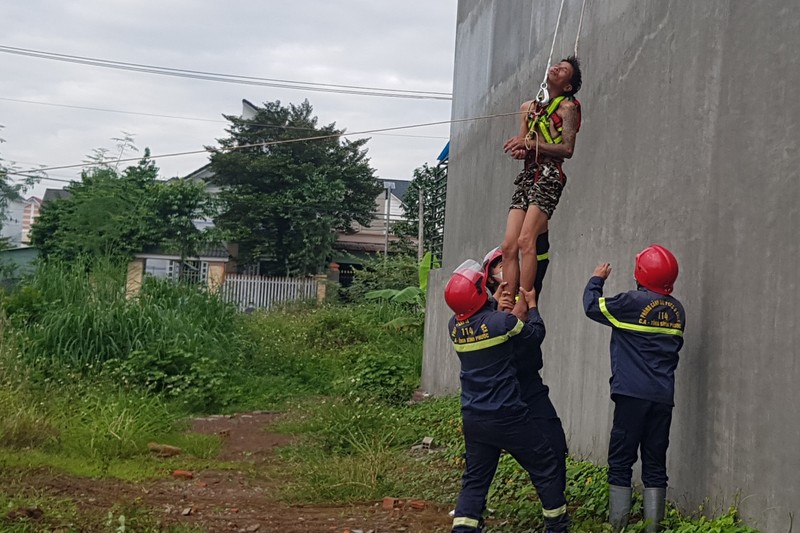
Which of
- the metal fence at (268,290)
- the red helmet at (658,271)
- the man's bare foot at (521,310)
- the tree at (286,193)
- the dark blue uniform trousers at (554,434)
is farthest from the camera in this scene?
the tree at (286,193)

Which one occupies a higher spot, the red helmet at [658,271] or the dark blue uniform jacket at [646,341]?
the red helmet at [658,271]

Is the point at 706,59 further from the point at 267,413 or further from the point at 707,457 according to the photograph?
the point at 267,413

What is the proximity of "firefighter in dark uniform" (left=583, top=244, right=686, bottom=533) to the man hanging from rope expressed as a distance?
582 mm

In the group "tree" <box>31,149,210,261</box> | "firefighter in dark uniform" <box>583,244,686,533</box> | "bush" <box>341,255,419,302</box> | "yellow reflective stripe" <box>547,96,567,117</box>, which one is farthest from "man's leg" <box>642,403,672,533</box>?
"tree" <box>31,149,210,261</box>

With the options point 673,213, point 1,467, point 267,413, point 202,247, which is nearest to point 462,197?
point 267,413

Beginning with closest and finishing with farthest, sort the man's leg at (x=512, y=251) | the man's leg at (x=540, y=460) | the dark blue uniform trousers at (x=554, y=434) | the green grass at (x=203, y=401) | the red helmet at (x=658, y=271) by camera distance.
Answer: the man's leg at (x=540, y=460) → the red helmet at (x=658, y=271) → the dark blue uniform trousers at (x=554, y=434) → the man's leg at (x=512, y=251) → the green grass at (x=203, y=401)

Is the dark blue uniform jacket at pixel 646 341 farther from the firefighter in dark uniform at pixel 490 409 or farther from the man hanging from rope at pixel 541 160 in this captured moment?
the man hanging from rope at pixel 541 160

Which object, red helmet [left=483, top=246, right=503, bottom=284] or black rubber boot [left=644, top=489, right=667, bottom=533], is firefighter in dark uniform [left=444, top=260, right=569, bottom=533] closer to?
black rubber boot [left=644, top=489, right=667, bottom=533]

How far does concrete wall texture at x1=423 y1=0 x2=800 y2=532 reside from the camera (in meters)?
4.28

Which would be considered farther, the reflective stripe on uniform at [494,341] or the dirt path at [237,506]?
the dirt path at [237,506]

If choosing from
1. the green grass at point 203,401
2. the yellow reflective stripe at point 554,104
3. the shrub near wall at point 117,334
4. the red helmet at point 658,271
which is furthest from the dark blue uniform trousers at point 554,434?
the shrub near wall at point 117,334

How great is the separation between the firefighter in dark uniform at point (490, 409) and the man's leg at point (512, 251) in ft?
1.44

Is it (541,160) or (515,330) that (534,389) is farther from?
(541,160)

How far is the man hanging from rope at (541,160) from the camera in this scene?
5.40 m
